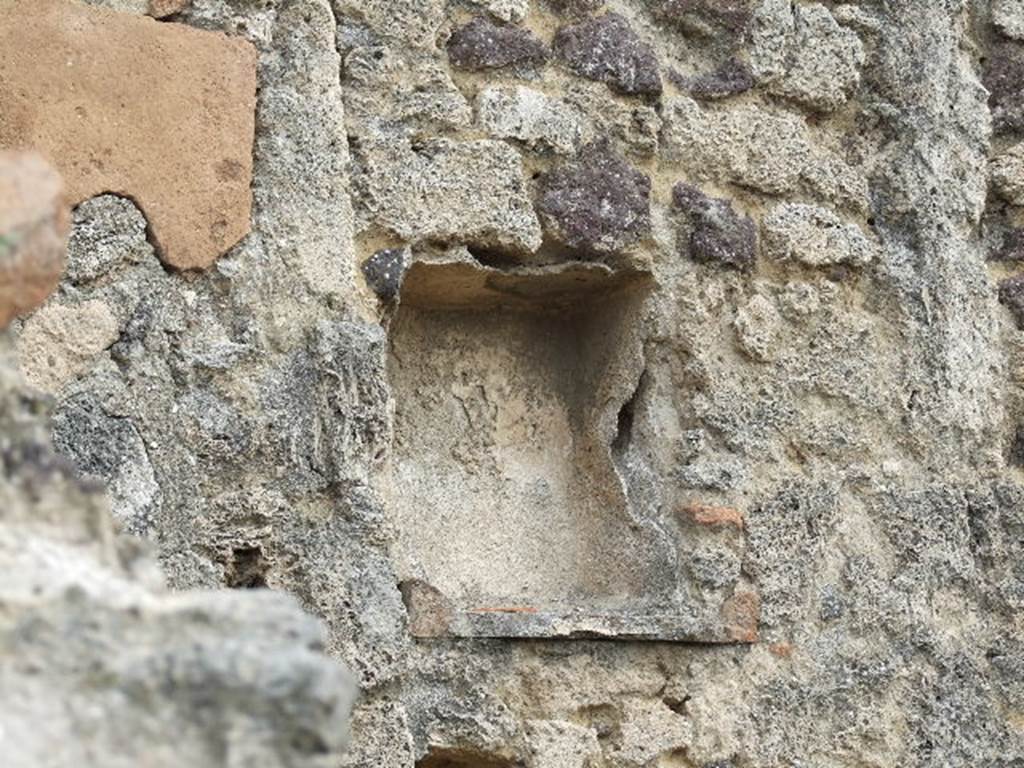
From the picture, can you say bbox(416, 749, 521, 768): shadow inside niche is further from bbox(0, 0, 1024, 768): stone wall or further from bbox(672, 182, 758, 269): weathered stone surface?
bbox(672, 182, 758, 269): weathered stone surface

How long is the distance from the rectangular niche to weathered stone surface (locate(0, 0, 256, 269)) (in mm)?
434

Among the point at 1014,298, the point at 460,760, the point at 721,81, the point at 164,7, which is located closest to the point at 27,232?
the point at 164,7

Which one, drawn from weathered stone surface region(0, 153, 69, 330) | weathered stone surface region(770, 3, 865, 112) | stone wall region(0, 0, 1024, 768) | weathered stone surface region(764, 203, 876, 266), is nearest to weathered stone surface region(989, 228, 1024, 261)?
stone wall region(0, 0, 1024, 768)

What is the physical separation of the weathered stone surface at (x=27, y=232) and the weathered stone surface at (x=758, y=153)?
2200 mm

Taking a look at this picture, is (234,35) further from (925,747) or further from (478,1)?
(925,747)

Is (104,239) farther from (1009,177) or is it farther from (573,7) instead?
(1009,177)

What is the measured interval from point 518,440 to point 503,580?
0.98ft

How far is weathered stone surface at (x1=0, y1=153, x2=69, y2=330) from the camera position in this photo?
1.48 m

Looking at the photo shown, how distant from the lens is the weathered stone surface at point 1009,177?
4047mm

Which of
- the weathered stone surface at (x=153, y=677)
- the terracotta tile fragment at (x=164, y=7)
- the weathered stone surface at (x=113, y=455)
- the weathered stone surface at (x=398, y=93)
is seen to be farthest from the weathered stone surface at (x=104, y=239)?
the weathered stone surface at (x=153, y=677)

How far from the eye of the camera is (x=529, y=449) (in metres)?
3.62

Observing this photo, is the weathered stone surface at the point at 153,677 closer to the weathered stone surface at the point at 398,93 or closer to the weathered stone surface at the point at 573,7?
the weathered stone surface at the point at 398,93

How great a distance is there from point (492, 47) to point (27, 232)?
2009mm

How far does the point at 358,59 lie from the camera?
3.28 meters
